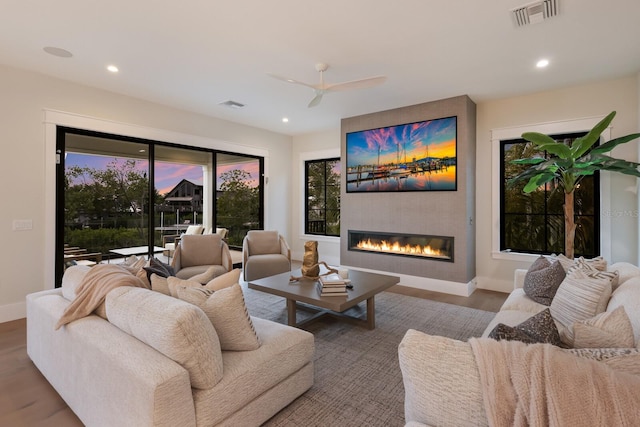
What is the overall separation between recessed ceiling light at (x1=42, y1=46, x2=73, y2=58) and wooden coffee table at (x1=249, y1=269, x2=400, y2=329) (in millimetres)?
3076

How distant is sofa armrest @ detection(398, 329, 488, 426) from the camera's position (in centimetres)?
88

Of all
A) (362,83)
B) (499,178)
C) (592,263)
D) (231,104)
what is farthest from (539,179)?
(231,104)

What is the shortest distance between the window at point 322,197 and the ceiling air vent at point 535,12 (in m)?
4.29

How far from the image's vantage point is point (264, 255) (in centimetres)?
517

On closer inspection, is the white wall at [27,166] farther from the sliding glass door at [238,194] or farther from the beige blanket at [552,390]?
the beige blanket at [552,390]

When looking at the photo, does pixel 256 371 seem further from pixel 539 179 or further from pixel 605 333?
pixel 539 179

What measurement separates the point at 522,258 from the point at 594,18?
9.93ft

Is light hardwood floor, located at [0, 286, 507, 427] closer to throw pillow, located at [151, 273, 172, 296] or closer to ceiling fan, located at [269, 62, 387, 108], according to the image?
throw pillow, located at [151, 273, 172, 296]

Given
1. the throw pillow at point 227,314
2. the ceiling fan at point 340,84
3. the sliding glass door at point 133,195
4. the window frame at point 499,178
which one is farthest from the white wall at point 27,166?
the window frame at point 499,178

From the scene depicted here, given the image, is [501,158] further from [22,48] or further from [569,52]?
[22,48]

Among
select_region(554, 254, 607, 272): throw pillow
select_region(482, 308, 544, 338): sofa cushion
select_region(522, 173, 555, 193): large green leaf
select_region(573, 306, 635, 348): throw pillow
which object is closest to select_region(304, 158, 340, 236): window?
select_region(522, 173, 555, 193): large green leaf

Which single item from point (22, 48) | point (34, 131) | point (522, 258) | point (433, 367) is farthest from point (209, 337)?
point (522, 258)

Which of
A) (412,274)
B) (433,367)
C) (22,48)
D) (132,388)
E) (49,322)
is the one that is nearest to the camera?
(433,367)

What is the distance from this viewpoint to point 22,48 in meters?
3.19
